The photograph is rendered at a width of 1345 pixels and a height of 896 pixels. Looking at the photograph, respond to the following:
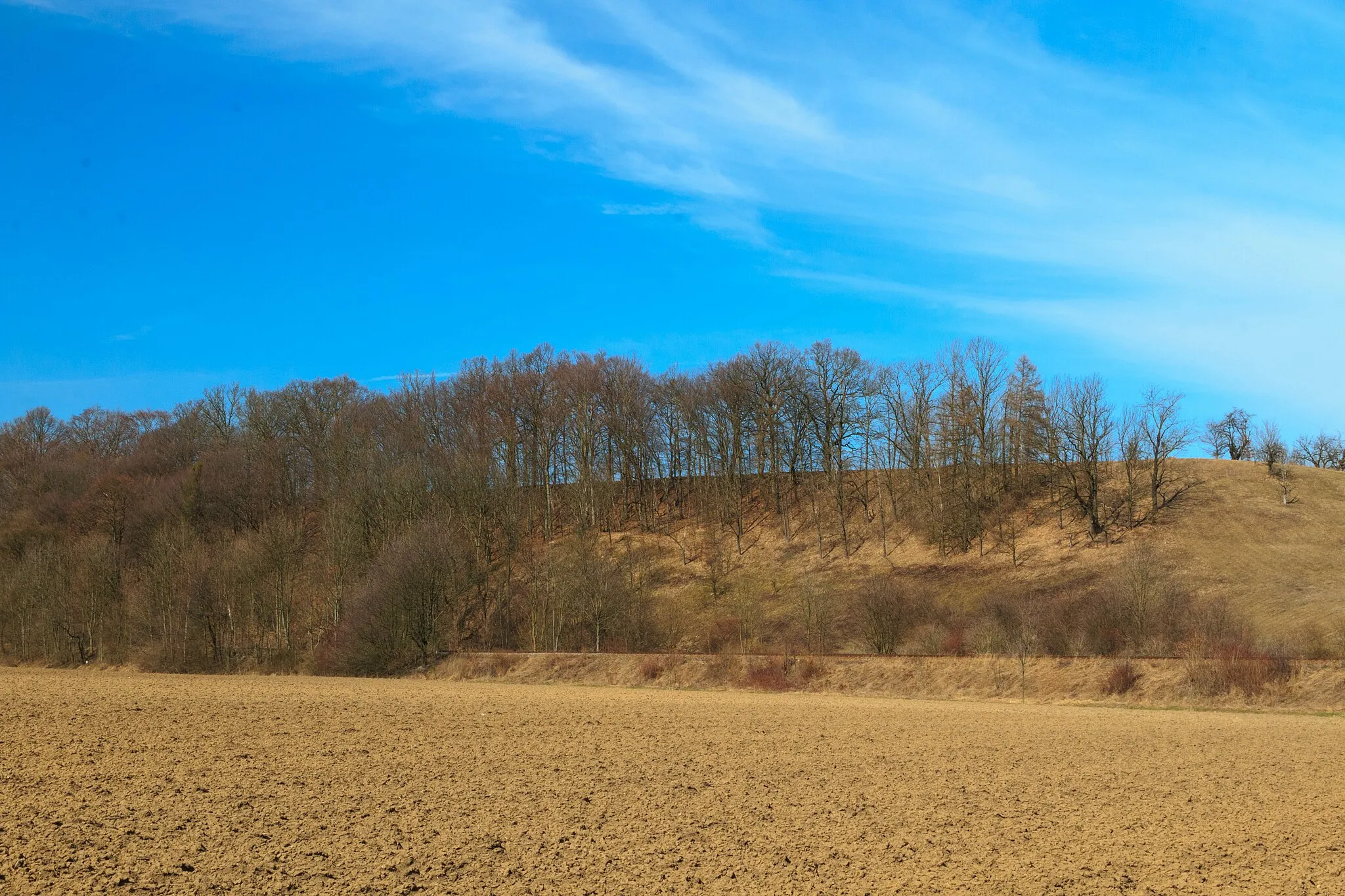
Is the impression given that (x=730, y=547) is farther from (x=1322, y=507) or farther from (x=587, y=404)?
(x=1322, y=507)

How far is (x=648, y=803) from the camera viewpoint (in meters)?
17.1

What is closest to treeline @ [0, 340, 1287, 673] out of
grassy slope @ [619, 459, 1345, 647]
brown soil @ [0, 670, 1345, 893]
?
grassy slope @ [619, 459, 1345, 647]

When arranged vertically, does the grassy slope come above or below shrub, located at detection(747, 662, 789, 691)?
above

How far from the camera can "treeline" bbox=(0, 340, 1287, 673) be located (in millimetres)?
56531

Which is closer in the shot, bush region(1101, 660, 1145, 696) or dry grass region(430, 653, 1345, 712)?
dry grass region(430, 653, 1345, 712)

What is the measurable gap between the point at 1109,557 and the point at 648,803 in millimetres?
61801

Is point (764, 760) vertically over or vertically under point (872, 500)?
under

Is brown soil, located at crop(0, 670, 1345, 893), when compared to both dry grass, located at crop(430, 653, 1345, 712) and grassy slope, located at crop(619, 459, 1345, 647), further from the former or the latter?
grassy slope, located at crop(619, 459, 1345, 647)

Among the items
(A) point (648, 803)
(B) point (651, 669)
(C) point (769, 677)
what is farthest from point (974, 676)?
(A) point (648, 803)

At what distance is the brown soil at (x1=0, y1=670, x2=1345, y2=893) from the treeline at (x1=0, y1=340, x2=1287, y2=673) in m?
23.6

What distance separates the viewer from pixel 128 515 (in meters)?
82.4

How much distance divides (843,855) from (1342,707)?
28.4 m

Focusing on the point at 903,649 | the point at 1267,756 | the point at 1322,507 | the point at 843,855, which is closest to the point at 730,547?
the point at 903,649

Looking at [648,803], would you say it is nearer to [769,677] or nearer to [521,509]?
[769,677]
